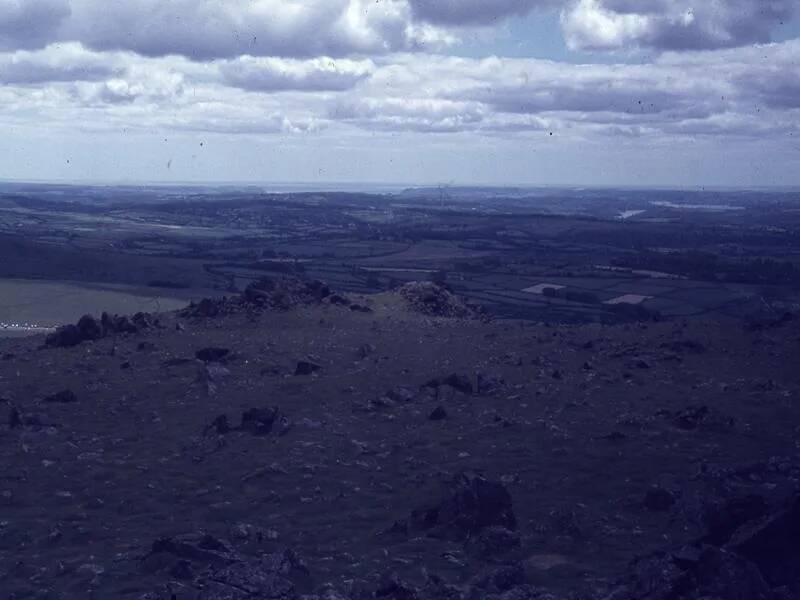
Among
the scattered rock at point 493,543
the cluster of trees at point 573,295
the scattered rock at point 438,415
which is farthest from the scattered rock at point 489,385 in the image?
the cluster of trees at point 573,295

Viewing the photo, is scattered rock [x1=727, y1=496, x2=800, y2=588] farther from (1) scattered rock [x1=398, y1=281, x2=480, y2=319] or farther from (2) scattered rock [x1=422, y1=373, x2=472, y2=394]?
(1) scattered rock [x1=398, y1=281, x2=480, y2=319]

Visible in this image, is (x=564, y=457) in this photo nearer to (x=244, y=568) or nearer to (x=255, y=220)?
(x=244, y=568)

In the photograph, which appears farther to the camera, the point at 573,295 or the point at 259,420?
the point at 573,295

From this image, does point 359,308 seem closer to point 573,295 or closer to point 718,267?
point 573,295

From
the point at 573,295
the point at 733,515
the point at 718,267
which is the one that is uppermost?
the point at 733,515

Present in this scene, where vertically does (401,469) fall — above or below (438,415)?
below

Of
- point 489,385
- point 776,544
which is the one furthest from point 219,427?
point 776,544

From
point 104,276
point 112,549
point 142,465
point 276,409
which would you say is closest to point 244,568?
point 112,549

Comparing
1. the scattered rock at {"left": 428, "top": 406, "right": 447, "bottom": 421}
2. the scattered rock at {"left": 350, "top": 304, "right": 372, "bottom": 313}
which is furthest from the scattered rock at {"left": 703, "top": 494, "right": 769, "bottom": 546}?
the scattered rock at {"left": 350, "top": 304, "right": 372, "bottom": 313}

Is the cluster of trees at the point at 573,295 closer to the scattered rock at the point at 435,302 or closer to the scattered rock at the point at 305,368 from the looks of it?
the scattered rock at the point at 435,302
